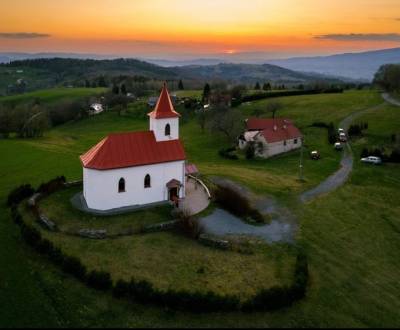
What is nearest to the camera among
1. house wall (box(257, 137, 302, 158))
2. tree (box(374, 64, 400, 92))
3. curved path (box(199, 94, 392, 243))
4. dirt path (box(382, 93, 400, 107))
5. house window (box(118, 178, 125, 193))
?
curved path (box(199, 94, 392, 243))

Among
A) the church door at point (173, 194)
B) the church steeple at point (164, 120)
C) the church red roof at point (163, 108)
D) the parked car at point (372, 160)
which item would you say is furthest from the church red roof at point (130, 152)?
the parked car at point (372, 160)

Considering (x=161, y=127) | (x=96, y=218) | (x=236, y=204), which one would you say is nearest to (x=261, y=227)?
(x=236, y=204)

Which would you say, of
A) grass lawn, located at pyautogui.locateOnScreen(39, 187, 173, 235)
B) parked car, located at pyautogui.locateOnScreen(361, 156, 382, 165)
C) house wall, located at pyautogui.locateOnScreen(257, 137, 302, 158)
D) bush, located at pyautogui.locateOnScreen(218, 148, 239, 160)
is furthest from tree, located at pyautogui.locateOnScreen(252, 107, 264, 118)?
grass lawn, located at pyautogui.locateOnScreen(39, 187, 173, 235)

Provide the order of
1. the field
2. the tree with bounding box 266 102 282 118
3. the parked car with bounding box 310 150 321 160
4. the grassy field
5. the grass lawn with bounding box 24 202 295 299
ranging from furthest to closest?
1. the grassy field
2. the tree with bounding box 266 102 282 118
3. the parked car with bounding box 310 150 321 160
4. the grass lawn with bounding box 24 202 295 299
5. the field

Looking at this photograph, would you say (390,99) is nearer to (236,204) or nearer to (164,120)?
(236,204)

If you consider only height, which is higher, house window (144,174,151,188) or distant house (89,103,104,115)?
house window (144,174,151,188)

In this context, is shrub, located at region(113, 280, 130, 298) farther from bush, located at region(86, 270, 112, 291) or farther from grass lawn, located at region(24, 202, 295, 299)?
grass lawn, located at region(24, 202, 295, 299)

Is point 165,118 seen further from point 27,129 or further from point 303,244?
point 27,129

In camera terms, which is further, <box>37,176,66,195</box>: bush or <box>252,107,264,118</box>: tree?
<box>252,107,264,118</box>: tree
